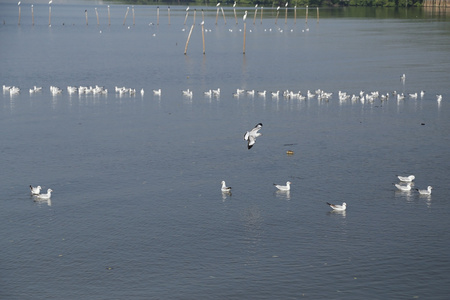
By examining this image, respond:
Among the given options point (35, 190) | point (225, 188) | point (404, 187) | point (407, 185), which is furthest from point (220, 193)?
point (407, 185)

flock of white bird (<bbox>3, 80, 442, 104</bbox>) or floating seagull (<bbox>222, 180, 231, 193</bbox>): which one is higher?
flock of white bird (<bbox>3, 80, 442, 104</bbox>)

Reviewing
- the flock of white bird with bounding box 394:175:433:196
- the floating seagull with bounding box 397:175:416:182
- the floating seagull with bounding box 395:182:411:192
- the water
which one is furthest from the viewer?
the floating seagull with bounding box 397:175:416:182

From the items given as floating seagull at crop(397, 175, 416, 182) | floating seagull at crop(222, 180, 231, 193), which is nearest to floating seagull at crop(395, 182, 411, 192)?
floating seagull at crop(397, 175, 416, 182)

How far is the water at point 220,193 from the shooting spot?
2959 centimetres

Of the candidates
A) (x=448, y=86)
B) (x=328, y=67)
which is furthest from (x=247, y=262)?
(x=328, y=67)

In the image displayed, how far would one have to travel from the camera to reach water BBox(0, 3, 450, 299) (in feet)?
97.1

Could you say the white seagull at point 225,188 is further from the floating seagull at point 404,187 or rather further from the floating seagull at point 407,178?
the floating seagull at point 407,178

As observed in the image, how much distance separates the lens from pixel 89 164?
149 ft

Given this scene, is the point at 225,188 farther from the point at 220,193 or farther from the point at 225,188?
the point at 220,193

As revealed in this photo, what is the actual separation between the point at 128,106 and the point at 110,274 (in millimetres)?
36873

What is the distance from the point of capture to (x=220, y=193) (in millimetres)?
39656

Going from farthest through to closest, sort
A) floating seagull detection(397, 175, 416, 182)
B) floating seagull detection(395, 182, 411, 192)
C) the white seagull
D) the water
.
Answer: floating seagull detection(397, 175, 416, 182), floating seagull detection(395, 182, 411, 192), the white seagull, the water

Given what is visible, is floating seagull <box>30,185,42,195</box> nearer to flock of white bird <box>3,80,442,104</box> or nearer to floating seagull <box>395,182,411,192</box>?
floating seagull <box>395,182,411,192</box>

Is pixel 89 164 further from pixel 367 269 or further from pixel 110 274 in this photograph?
pixel 367 269
